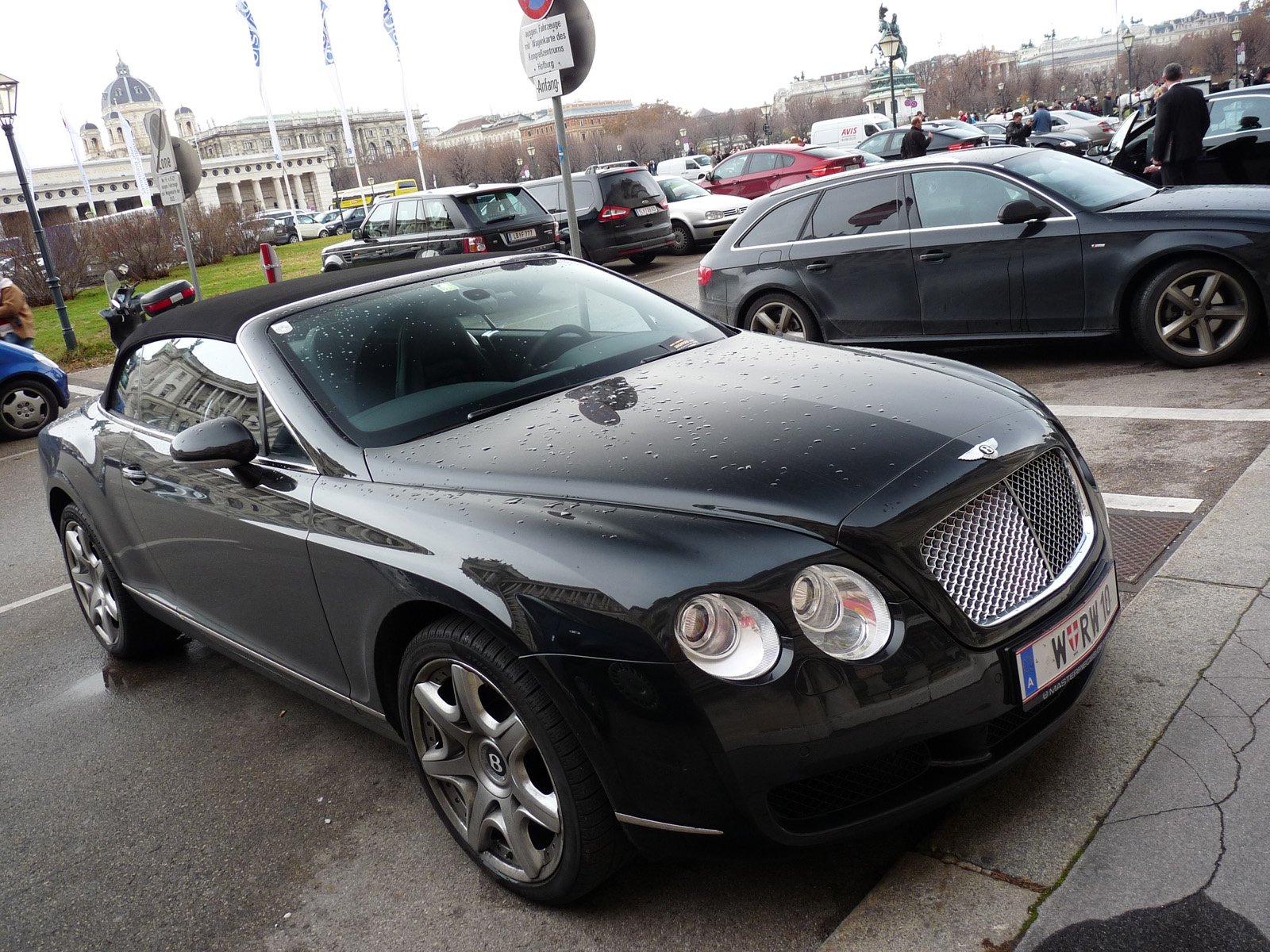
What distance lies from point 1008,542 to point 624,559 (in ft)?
3.04

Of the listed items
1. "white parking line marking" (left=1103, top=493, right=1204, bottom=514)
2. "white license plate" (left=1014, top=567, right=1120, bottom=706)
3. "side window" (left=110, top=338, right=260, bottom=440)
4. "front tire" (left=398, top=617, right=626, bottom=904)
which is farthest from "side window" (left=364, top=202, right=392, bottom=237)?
"white license plate" (left=1014, top=567, right=1120, bottom=706)

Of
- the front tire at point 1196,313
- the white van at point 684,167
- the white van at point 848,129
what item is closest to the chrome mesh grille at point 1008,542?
the front tire at point 1196,313

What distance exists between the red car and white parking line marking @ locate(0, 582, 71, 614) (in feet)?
51.5

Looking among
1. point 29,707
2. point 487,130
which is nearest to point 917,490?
point 29,707

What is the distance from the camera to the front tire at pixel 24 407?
11.0 m

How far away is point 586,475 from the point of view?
2.59 m

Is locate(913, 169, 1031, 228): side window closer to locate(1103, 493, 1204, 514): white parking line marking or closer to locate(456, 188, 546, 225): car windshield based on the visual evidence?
locate(1103, 493, 1204, 514): white parking line marking

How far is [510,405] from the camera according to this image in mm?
3221

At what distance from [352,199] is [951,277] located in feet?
296

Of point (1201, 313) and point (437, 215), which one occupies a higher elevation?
point (437, 215)

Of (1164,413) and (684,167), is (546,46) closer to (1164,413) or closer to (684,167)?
(1164,413)

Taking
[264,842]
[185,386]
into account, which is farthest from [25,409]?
[264,842]

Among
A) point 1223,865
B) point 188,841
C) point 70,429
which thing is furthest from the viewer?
point 70,429

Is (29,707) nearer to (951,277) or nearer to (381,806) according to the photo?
(381,806)
